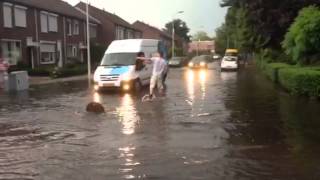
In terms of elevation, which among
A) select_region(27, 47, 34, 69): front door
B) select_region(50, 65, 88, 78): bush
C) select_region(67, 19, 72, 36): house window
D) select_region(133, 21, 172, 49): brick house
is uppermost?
select_region(133, 21, 172, 49): brick house

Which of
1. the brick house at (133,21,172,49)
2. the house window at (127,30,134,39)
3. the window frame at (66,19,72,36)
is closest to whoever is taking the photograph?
the window frame at (66,19,72,36)

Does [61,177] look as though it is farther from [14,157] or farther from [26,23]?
[26,23]

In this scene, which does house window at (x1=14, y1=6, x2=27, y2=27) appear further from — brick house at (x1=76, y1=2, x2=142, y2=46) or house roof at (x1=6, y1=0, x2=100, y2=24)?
brick house at (x1=76, y1=2, x2=142, y2=46)

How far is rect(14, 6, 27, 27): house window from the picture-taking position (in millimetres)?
43500

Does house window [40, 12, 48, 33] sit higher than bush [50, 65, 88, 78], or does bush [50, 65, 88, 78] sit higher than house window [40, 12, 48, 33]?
house window [40, 12, 48, 33]

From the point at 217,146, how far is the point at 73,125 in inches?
184

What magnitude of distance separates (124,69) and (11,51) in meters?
20.4

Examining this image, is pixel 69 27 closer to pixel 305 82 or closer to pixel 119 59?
pixel 119 59

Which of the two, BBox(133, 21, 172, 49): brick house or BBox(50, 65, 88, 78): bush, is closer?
BBox(50, 65, 88, 78): bush

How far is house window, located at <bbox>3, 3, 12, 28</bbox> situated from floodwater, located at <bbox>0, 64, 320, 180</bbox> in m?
23.0

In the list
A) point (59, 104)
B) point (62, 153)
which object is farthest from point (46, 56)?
point (62, 153)

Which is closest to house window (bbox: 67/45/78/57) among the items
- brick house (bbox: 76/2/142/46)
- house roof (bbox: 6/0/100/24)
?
house roof (bbox: 6/0/100/24)

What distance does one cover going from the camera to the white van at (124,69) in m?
25.0

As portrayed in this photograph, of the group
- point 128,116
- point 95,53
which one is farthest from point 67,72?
point 128,116
